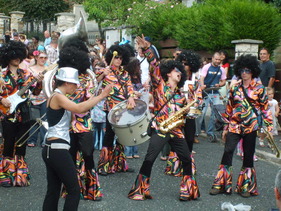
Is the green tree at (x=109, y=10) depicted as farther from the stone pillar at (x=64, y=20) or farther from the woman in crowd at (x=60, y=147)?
the woman in crowd at (x=60, y=147)

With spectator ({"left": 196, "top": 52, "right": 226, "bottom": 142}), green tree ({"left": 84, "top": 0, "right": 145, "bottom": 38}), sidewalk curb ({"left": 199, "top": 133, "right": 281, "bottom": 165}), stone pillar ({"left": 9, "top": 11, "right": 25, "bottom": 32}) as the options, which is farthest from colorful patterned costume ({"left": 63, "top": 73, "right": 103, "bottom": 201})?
stone pillar ({"left": 9, "top": 11, "right": 25, "bottom": 32})

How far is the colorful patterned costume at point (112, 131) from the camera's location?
7895 mm

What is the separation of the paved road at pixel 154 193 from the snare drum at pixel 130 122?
69 centimetres

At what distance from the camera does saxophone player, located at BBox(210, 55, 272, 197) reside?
275 inches

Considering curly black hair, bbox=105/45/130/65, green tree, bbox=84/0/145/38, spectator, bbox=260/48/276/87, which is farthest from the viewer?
green tree, bbox=84/0/145/38

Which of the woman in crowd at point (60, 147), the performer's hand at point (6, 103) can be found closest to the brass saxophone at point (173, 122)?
the woman in crowd at point (60, 147)

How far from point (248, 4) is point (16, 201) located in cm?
857

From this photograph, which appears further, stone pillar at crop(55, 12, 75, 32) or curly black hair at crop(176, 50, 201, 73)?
stone pillar at crop(55, 12, 75, 32)

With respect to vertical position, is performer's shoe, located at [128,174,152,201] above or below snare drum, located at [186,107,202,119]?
below

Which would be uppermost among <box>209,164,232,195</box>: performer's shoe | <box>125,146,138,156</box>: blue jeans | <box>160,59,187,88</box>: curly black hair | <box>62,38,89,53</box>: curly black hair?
<box>62,38,89,53</box>: curly black hair

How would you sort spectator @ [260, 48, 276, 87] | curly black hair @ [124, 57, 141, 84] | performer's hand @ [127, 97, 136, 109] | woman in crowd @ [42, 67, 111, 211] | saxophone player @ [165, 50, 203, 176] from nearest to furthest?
woman in crowd @ [42, 67, 111, 211]
performer's hand @ [127, 97, 136, 109]
saxophone player @ [165, 50, 203, 176]
curly black hair @ [124, 57, 141, 84]
spectator @ [260, 48, 276, 87]

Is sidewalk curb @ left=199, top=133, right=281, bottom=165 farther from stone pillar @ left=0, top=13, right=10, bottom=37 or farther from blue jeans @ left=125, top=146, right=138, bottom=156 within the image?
stone pillar @ left=0, top=13, right=10, bottom=37

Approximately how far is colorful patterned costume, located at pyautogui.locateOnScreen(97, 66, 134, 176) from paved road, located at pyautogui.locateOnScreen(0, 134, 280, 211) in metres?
0.16

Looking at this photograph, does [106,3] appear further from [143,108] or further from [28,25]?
[143,108]
